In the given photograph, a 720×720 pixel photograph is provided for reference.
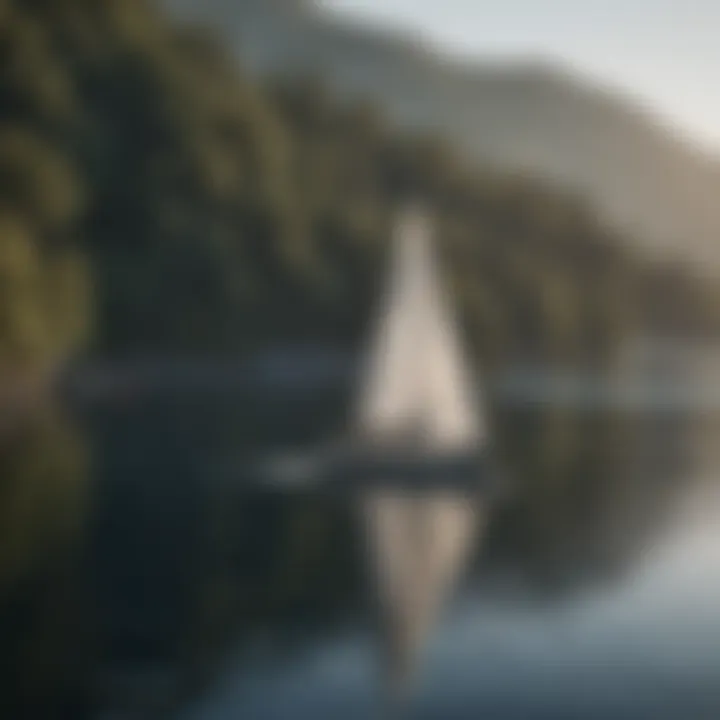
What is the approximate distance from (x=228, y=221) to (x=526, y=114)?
164 centimetres

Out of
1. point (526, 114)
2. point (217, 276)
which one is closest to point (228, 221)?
point (217, 276)

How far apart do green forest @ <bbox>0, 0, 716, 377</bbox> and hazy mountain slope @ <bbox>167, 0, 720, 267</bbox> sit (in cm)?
11

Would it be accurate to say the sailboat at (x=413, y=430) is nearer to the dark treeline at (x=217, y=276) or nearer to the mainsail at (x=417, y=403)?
the mainsail at (x=417, y=403)

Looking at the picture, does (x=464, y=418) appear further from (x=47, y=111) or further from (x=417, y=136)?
(x=47, y=111)

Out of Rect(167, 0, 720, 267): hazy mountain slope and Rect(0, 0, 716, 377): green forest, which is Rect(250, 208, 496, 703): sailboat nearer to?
Rect(0, 0, 716, 377): green forest

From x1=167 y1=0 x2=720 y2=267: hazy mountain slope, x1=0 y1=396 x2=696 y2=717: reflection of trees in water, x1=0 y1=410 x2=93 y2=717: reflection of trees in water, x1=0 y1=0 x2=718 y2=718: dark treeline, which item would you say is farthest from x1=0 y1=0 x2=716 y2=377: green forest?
x1=0 y1=410 x2=93 y2=717: reflection of trees in water

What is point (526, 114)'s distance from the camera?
202 inches

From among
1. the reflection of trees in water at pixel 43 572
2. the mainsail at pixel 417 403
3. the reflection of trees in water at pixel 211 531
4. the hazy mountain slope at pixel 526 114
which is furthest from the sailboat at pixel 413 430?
the reflection of trees in water at pixel 43 572

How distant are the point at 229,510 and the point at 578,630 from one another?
1453 millimetres

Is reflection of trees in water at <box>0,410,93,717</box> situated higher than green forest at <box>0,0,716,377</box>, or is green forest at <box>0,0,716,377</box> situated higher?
green forest at <box>0,0,716,377</box>

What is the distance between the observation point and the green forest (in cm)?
525

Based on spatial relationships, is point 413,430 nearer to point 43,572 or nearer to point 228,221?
point 43,572

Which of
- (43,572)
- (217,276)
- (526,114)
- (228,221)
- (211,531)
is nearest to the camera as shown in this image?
(43,572)

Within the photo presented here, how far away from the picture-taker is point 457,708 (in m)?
3.24
